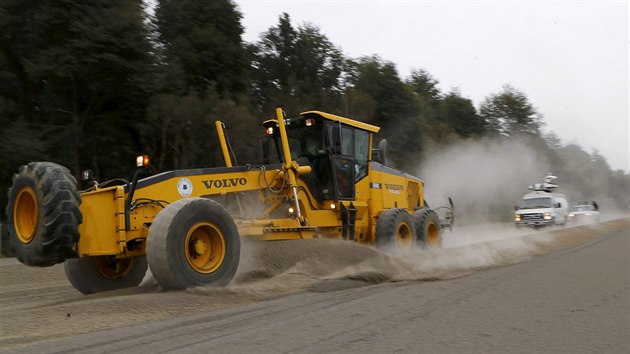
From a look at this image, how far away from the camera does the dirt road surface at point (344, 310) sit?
4555 mm

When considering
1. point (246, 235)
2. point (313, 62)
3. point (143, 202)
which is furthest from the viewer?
point (313, 62)

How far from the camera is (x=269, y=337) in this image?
472 centimetres

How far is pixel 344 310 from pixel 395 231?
4.89 metres

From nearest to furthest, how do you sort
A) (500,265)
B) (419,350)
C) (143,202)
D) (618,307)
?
(419,350)
(618,307)
(143,202)
(500,265)

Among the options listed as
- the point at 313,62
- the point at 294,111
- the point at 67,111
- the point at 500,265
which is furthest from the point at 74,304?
the point at 313,62

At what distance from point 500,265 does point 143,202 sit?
19.8 feet

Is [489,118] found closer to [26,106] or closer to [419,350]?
[26,106]

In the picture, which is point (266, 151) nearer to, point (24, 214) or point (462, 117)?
point (24, 214)

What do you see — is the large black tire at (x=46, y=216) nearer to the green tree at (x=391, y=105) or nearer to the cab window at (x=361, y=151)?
the cab window at (x=361, y=151)

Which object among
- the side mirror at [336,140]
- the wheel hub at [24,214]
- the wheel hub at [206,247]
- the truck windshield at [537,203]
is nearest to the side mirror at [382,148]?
the side mirror at [336,140]

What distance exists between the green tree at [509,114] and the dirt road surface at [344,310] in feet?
130

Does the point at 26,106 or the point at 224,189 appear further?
the point at 26,106

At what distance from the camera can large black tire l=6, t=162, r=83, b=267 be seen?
6160 mm

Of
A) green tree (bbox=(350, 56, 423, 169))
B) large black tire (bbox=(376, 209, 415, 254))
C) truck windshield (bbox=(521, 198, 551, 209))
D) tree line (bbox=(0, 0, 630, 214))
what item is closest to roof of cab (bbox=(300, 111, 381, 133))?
large black tire (bbox=(376, 209, 415, 254))
